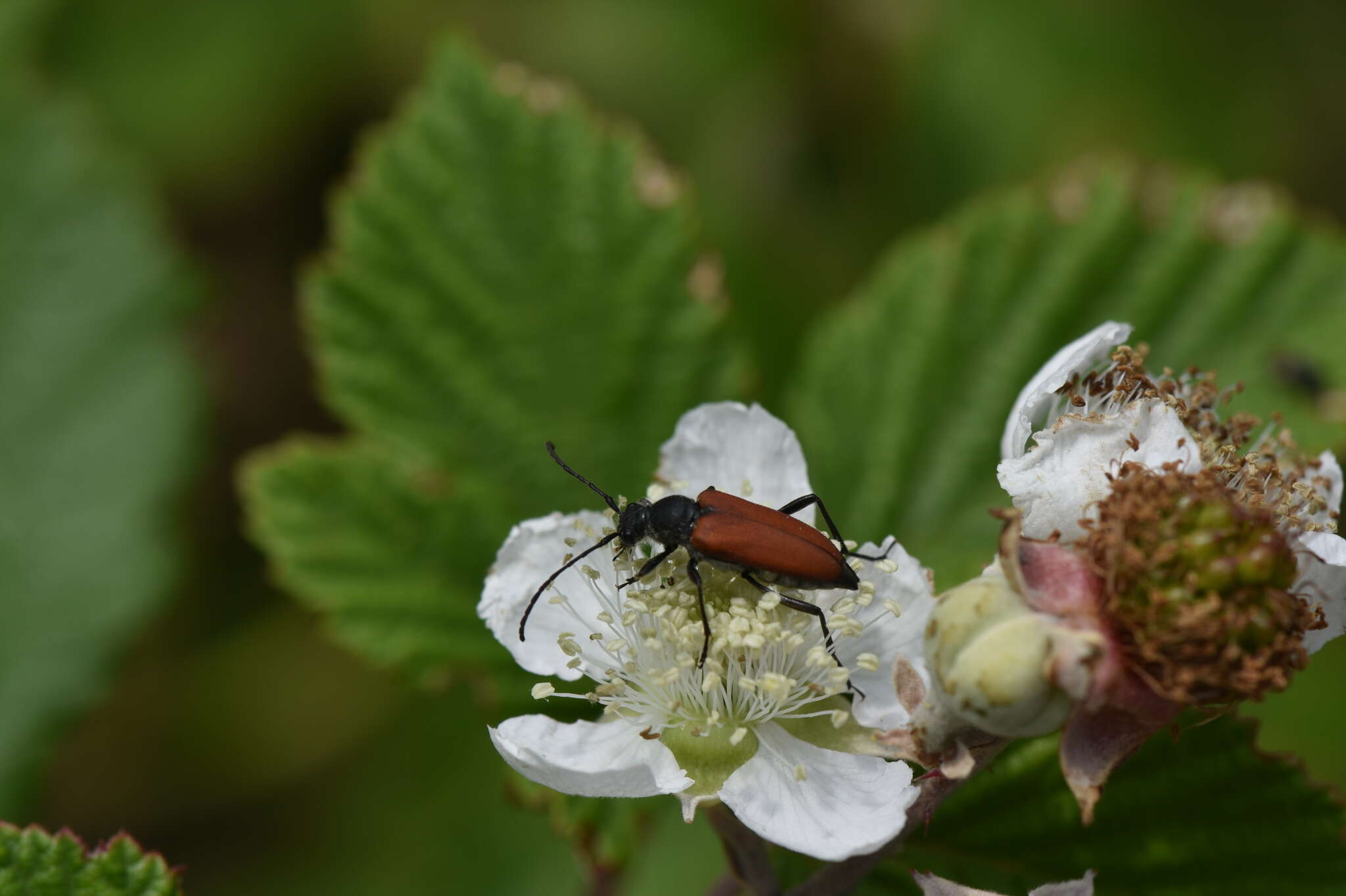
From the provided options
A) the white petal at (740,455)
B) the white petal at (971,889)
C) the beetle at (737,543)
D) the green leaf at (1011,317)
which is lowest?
the white petal at (971,889)

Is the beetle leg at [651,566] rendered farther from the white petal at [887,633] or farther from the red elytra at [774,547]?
the white petal at [887,633]

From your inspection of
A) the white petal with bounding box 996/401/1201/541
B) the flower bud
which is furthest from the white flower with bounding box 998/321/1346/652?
the flower bud

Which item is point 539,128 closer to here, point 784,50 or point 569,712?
point 569,712

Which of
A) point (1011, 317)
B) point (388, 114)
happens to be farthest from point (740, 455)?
point (388, 114)

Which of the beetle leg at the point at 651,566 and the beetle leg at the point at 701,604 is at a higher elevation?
the beetle leg at the point at 651,566

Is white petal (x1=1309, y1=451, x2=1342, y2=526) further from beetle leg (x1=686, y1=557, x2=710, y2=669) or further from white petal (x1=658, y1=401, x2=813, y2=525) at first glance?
beetle leg (x1=686, y1=557, x2=710, y2=669)

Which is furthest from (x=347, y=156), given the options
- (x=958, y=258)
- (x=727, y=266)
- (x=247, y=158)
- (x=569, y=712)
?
(x=569, y=712)

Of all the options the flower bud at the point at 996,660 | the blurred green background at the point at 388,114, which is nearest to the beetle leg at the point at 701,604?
the flower bud at the point at 996,660

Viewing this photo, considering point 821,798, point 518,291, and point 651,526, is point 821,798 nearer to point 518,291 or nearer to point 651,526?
point 651,526
